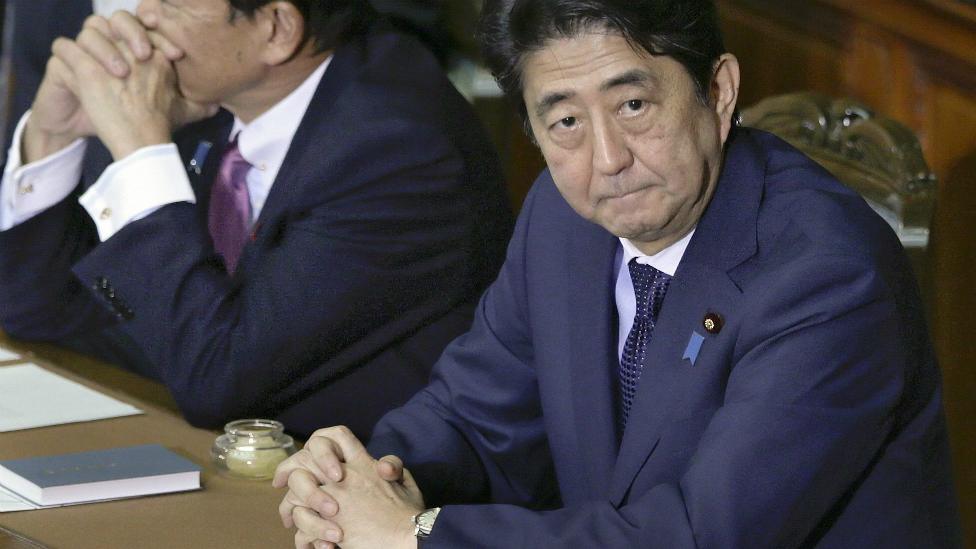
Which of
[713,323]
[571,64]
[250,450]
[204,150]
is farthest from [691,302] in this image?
[204,150]

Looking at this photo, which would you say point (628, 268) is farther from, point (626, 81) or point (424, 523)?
point (424, 523)

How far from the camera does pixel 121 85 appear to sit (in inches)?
89.6

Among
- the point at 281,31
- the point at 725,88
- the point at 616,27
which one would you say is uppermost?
the point at 616,27

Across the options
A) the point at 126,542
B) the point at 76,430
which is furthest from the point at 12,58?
the point at 126,542

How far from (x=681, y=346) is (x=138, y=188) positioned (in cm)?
100

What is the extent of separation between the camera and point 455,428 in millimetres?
1862

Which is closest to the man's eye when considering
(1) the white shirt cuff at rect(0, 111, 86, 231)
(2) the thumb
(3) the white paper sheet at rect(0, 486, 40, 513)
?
(2) the thumb

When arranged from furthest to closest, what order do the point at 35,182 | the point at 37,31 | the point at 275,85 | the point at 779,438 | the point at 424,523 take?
the point at 37,31
the point at 35,182
the point at 275,85
the point at 424,523
the point at 779,438

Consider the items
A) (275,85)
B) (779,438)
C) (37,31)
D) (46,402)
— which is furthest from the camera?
(37,31)

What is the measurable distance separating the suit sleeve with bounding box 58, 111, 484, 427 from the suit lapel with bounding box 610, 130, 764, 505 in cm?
70

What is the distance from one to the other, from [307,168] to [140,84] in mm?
351

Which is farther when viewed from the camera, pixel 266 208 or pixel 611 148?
pixel 266 208

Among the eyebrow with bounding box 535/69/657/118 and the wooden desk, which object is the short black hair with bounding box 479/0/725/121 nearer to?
the eyebrow with bounding box 535/69/657/118

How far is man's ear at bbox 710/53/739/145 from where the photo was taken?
1.61 metres
